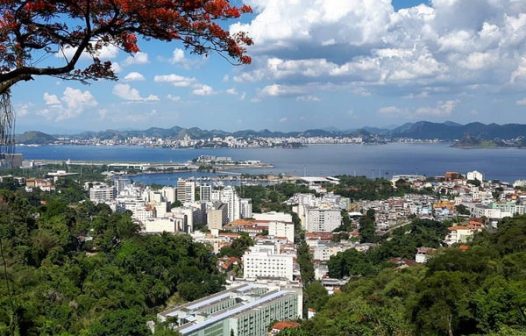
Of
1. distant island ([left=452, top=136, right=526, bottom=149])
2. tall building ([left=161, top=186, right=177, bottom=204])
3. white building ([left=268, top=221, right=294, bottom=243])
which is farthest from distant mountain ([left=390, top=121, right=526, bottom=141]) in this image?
white building ([left=268, top=221, right=294, bottom=243])

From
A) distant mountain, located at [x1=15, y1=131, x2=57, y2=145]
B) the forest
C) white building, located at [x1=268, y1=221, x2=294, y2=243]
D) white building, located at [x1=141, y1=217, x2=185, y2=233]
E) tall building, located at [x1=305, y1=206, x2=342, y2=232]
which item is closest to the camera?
the forest

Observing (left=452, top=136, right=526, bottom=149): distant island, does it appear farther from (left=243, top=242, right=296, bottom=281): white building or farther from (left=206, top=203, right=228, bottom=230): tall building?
(left=243, top=242, right=296, bottom=281): white building

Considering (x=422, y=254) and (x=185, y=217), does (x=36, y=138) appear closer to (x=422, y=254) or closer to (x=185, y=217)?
(x=185, y=217)

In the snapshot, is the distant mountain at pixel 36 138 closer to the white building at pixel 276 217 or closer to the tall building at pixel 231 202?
the tall building at pixel 231 202

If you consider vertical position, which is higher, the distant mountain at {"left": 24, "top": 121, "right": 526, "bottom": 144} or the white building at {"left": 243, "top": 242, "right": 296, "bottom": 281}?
the distant mountain at {"left": 24, "top": 121, "right": 526, "bottom": 144}

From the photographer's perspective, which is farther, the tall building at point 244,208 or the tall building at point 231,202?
the tall building at point 244,208

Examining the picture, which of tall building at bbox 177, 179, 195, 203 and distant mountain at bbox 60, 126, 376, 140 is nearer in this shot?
tall building at bbox 177, 179, 195, 203

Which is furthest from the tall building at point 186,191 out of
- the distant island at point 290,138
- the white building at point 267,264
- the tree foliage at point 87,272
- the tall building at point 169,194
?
the distant island at point 290,138
